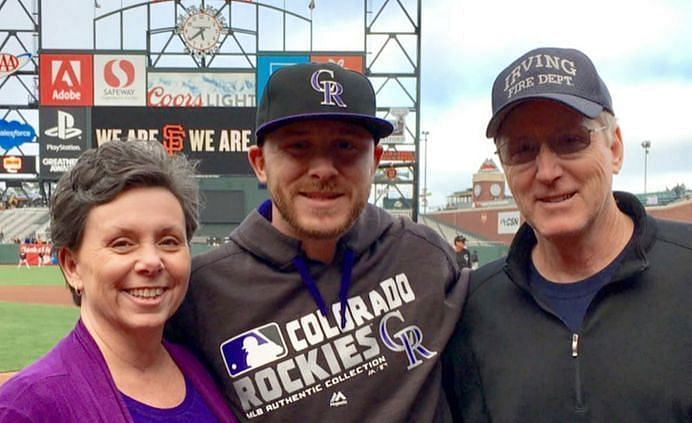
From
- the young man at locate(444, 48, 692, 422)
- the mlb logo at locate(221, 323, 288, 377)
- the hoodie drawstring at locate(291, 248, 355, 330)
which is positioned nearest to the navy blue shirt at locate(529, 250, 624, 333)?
the young man at locate(444, 48, 692, 422)

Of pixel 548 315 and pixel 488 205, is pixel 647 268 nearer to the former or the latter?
pixel 548 315

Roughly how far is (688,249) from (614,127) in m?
0.49

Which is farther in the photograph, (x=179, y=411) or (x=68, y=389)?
(x=179, y=411)

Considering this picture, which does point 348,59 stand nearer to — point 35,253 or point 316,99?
point 316,99

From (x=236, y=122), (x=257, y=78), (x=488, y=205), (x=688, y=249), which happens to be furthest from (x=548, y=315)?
(x=488, y=205)

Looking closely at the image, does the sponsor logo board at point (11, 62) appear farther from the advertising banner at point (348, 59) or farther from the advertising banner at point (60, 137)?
the advertising banner at point (348, 59)

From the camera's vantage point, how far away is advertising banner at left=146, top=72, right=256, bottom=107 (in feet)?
72.3

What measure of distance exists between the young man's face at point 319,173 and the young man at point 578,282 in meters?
0.52

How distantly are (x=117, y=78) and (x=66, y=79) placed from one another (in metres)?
1.48

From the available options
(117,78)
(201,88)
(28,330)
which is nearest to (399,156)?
(201,88)

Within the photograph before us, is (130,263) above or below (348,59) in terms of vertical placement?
A: below

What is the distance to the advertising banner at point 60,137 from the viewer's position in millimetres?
19922

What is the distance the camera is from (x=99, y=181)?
216 cm

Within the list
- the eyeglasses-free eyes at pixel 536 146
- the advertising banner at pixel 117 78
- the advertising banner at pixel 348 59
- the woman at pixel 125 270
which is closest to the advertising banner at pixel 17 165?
the advertising banner at pixel 117 78
